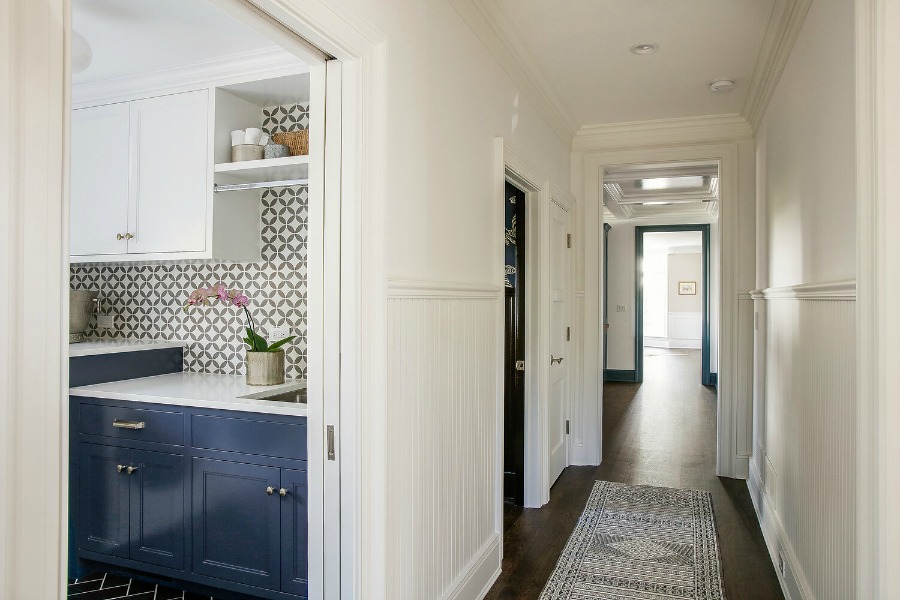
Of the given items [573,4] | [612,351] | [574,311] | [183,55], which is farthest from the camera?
[612,351]

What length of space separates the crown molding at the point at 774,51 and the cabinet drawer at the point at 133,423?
2990 mm

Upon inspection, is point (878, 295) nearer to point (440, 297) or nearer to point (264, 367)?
point (440, 297)

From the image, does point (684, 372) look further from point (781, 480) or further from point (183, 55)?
point (183, 55)

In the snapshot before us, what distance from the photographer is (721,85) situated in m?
3.70

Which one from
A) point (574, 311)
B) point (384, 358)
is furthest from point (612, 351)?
point (384, 358)

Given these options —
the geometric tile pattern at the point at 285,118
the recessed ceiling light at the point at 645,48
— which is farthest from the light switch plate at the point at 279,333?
the recessed ceiling light at the point at 645,48

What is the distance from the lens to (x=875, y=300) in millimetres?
1513

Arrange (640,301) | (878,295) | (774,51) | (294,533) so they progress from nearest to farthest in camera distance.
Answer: (878,295)
(294,533)
(774,51)
(640,301)

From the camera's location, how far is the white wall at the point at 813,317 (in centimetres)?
189

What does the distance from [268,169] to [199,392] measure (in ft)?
3.41

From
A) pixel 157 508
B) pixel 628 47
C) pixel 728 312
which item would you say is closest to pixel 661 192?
pixel 728 312

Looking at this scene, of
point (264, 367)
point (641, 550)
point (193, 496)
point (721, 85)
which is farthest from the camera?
point (721, 85)

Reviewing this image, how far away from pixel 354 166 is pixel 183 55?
1.69 meters

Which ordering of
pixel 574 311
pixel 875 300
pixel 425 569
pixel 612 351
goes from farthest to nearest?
pixel 612 351 → pixel 574 311 → pixel 425 569 → pixel 875 300
